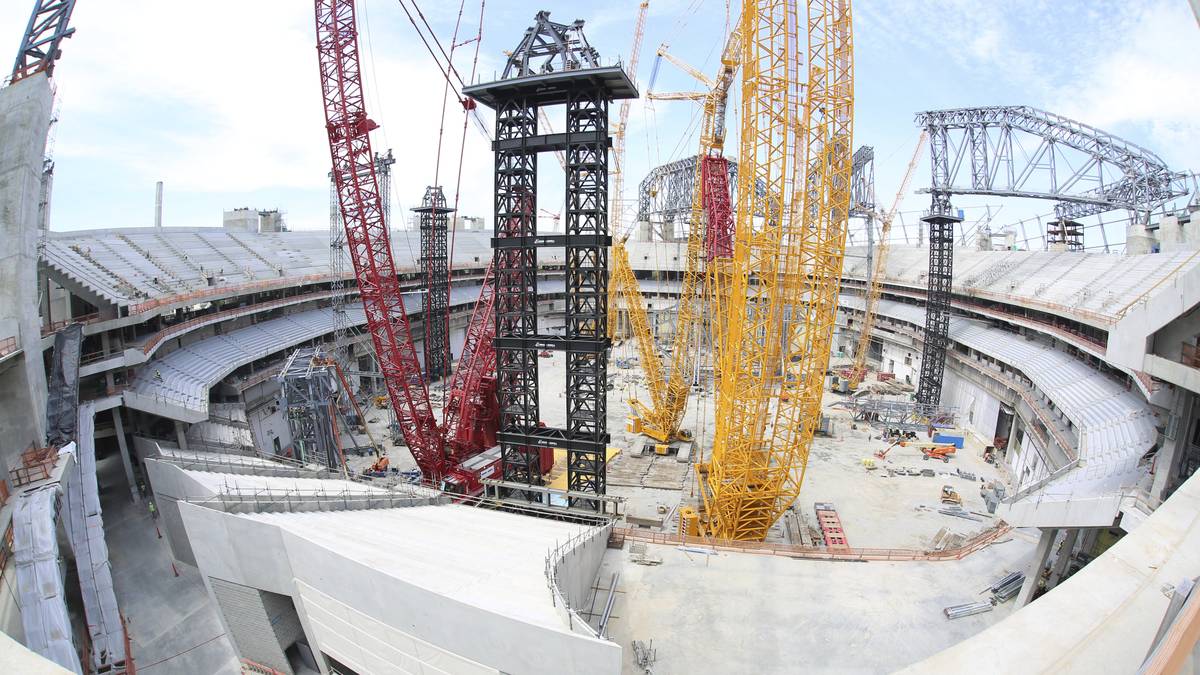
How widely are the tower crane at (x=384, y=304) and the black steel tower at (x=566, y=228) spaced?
591 centimetres

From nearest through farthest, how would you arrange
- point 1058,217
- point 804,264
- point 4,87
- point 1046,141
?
point 4,87
point 804,264
point 1046,141
point 1058,217

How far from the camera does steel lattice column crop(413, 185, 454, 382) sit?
4075 centimetres

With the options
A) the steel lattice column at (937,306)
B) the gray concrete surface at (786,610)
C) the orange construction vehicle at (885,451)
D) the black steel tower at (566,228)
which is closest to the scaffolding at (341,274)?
the black steel tower at (566,228)

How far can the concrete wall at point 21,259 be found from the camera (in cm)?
1479

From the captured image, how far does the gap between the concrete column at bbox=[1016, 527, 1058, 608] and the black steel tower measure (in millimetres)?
10654

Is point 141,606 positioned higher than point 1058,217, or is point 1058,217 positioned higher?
point 1058,217

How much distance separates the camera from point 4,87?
15969 millimetres

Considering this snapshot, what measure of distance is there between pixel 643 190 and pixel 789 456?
192ft

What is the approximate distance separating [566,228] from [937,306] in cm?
2846

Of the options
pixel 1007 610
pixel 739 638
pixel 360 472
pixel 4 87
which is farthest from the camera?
pixel 360 472

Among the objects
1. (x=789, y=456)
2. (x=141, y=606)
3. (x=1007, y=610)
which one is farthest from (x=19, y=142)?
(x=1007, y=610)

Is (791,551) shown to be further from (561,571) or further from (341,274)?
(341,274)

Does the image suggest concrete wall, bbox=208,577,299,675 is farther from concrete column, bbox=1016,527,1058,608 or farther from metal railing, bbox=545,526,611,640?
concrete column, bbox=1016,527,1058,608

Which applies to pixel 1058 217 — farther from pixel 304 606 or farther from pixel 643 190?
pixel 304 606
